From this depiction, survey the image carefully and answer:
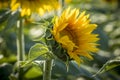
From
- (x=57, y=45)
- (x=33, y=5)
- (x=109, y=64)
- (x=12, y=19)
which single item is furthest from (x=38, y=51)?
(x=33, y=5)

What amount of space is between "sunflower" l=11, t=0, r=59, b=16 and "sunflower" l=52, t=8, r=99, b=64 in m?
0.63

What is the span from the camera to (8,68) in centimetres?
237

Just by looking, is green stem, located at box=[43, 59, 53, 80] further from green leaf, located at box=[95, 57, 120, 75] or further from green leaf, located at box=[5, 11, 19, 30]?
green leaf, located at box=[5, 11, 19, 30]

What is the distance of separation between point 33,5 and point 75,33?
2.69ft

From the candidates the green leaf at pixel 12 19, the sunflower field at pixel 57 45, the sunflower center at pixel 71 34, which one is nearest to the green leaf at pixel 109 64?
the sunflower field at pixel 57 45

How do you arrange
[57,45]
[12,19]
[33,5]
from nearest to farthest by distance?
1. [57,45]
2. [12,19]
3. [33,5]

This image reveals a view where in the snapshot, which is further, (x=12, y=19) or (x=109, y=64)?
(x=12, y=19)

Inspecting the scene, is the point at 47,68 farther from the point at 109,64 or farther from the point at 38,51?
the point at 109,64

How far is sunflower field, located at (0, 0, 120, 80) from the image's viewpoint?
171 centimetres

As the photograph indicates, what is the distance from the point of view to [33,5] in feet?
8.38

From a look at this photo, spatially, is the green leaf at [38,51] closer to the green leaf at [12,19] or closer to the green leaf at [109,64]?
the green leaf at [109,64]

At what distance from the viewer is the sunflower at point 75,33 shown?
168cm

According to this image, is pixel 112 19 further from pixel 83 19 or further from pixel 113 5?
pixel 83 19

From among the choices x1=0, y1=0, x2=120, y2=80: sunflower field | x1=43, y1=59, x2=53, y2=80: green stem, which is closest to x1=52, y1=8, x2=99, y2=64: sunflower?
x1=0, y1=0, x2=120, y2=80: sunflower field
